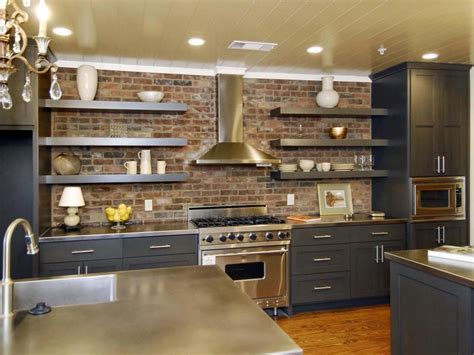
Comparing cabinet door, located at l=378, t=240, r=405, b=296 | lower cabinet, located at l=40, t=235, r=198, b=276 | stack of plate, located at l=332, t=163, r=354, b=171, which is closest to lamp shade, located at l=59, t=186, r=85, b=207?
lower cabinet, located at l=40, t=235, r=198, b=276

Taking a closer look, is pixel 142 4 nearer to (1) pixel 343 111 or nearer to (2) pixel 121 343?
(2) pixel 121 343

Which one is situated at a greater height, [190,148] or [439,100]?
[439,100]

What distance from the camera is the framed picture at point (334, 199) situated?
183 inches

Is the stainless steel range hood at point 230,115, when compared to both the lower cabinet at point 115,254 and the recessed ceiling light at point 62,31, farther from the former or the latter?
the recessed ceiling light at point 62,31

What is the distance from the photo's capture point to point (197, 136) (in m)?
4.34

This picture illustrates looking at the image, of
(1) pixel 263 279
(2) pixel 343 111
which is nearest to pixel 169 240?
(1) pixel 263 279

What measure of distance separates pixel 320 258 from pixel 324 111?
5.01 feet

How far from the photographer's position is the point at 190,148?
4.33 meters

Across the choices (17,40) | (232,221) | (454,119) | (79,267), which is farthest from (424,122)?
(17,40)

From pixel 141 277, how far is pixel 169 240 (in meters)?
1.66

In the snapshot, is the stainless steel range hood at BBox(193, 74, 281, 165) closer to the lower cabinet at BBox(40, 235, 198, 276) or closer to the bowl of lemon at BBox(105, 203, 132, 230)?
the bowl of lemon at BBox(105, 203, 132, 230)

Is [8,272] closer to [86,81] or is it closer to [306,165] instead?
[86,81]

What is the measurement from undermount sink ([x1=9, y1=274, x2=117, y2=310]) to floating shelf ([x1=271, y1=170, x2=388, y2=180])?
2601 mm

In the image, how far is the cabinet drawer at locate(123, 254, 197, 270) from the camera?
357 centimetres
